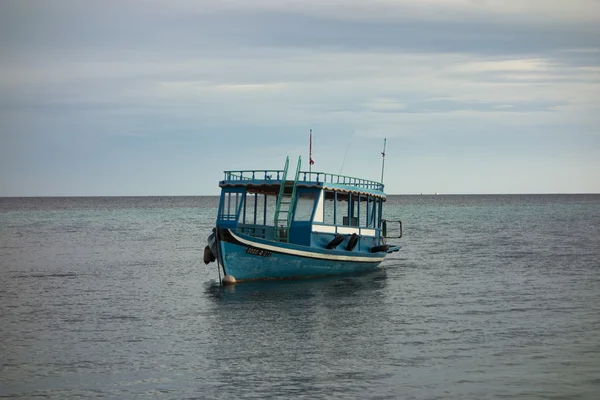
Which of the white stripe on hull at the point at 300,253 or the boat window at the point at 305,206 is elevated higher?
the boat window at the point at 305,206

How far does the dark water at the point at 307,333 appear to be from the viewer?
17344mm

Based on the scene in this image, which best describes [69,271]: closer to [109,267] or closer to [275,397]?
[109,267]

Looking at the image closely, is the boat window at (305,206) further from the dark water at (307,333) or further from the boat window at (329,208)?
the dark water at (307,333)

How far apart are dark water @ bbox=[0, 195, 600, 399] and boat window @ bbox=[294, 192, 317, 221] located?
9.01 feet

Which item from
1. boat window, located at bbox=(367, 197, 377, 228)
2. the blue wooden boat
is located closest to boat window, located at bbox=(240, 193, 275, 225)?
the blue wooden boat

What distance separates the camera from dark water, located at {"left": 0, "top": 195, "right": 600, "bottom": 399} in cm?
1734

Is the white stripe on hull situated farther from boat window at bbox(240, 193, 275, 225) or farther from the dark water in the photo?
boat window at bbox(240, 193, 275, 225)

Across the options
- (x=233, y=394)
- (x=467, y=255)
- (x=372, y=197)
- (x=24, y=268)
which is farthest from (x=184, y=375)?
(x=467, y=255)

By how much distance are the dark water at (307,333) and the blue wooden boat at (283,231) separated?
2.75 feet

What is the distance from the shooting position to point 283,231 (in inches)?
1359

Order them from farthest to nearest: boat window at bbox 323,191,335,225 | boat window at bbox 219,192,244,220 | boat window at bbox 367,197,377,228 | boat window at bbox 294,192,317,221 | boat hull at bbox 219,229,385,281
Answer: boat window at bbox 367,197,377,228, boat window at bbox 323,191,335,225, boat window at bbox 219,192,244,220, boat window at bbox 294,192,317,221, boat hull at bbox 219,229,385,281

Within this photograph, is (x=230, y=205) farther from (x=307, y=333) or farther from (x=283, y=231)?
(x=307, y=333)

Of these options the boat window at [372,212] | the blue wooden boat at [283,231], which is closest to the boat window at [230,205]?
the blue wooden boat at [283,231]

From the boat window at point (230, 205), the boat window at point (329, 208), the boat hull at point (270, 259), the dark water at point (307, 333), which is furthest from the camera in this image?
the boat window at point (329, 208)
